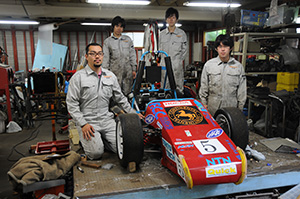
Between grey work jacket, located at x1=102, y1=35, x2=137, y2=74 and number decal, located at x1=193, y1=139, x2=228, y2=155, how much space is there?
2.94 m

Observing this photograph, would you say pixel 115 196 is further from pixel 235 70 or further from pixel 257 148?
pixel 235 70

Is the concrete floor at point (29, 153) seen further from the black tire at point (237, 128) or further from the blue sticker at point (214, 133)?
the blue sticker at point (214, 133)

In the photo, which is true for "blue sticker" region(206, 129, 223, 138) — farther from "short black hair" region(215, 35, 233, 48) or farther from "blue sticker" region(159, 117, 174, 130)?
"short black hair" region(215, 35, 233, 48)

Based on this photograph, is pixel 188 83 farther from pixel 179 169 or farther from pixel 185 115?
pixel 179 169

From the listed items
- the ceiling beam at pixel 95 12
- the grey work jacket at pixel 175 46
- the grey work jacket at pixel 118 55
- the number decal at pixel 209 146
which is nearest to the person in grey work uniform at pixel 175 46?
the grey work jacket at pixel 175 46

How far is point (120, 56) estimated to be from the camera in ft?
16.0

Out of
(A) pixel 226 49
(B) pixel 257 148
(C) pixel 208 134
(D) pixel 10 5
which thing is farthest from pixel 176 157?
(D) pixel 10 5

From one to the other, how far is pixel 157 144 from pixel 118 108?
2.48 feet

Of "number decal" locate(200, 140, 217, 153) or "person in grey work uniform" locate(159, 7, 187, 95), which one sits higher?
"person in grey work uniform" locate(159, 7, 187, 95)

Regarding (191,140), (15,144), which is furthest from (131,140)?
(15,144)

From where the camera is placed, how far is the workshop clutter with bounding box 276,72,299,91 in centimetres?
539

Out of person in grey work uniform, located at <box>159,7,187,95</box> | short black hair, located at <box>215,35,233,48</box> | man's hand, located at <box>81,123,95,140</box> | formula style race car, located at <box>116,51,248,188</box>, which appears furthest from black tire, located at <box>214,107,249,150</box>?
person in grey work uniform, located at <box>159,7,187,95</box>

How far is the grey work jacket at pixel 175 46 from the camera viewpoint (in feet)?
16.0

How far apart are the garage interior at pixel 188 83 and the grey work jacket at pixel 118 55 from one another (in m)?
0.70
